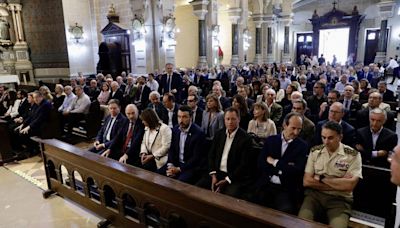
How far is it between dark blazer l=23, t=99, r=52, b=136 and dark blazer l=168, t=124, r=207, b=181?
9.90 ft

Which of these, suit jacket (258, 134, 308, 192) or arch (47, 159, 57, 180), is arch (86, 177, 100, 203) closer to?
arch (47, 159, 57, 180)

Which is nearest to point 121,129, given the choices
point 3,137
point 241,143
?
point 241,143

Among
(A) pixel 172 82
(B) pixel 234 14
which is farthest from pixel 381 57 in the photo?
(A) pixel 172 82

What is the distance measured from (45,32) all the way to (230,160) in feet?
33.7

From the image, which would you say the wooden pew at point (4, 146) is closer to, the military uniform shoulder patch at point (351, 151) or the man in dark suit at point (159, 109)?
the man in dark suit at point (159, 109)

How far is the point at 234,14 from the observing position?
13.3 m

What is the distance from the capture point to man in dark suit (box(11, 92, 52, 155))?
485 centimetres

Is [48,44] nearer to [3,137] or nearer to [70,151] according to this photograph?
[3,137]

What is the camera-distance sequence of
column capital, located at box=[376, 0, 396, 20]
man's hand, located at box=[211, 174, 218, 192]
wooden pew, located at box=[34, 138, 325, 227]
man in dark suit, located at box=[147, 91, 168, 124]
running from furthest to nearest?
column capital, located at box=[376, 0, 396, 20]
man in dark suit, located at box=[147, 91, 168, 124]
man's hand, located at box=[211, 174, 218, 192]
wooden pew, located at box=[34, 138, 325, 227]

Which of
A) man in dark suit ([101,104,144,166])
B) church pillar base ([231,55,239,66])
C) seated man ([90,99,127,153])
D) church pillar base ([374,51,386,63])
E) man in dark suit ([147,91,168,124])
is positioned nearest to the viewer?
man in dark suit ([101,104,144,166])

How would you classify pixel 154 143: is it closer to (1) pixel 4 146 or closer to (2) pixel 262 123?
(2) pixel 262 123

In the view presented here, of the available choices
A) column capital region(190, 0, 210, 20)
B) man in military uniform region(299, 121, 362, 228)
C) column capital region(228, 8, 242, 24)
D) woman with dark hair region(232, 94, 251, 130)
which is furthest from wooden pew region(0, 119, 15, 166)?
column capital region(228, 8, 242, 24)

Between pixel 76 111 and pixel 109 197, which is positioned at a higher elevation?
pixel 76 111

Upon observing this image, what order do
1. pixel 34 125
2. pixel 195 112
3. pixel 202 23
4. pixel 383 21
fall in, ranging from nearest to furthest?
pixel 195 112 < pixel 34 125 < pixel 202 23 < pixel 383 21
